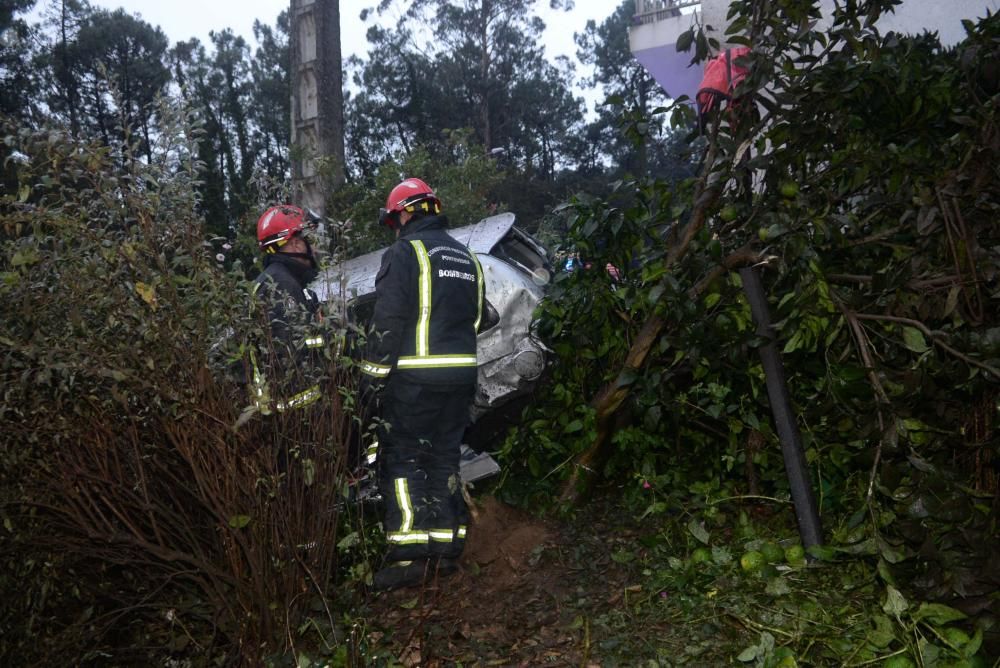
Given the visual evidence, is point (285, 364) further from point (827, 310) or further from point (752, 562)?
point (827, 310)

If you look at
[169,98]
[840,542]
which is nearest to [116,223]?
[169,98]

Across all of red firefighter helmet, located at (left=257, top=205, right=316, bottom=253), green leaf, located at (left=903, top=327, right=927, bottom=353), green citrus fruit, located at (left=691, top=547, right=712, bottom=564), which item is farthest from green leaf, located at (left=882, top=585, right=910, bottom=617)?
red firefighter helmet, located at (left=257, top=205, right=316, bottom=253)

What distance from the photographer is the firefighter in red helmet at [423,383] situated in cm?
404

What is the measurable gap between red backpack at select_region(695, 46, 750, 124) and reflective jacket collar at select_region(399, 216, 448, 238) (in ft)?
4.60

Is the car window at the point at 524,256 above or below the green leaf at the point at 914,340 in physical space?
above

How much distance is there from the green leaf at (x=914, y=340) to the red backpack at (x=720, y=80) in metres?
1.27

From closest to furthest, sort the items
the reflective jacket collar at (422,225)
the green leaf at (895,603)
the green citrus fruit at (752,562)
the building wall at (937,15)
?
the green leaf at (895,603) → the green citrus fruit at (752,562) → the reflective jacket collar at (422,225) → the building wall at (937,15)

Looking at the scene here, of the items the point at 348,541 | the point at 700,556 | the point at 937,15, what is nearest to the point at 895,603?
A: the point at 700,556

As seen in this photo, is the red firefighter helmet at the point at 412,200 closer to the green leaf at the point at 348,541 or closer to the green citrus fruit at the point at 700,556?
the green leaf at the point at 348,541

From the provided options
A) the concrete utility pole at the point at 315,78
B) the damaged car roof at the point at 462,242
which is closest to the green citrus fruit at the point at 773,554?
the damaged car roof at the point at 462,242

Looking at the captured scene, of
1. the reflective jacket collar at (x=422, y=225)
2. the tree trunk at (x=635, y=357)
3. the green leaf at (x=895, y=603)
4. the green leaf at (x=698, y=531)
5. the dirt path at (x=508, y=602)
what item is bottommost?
the dirt path at (x=508, y=602)

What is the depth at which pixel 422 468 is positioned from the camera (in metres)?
4.34

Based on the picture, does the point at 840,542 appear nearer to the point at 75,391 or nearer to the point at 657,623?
the point at 657,623

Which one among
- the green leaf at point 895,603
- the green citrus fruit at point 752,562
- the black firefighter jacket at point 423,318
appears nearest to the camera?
the green leaf at point 895,603
